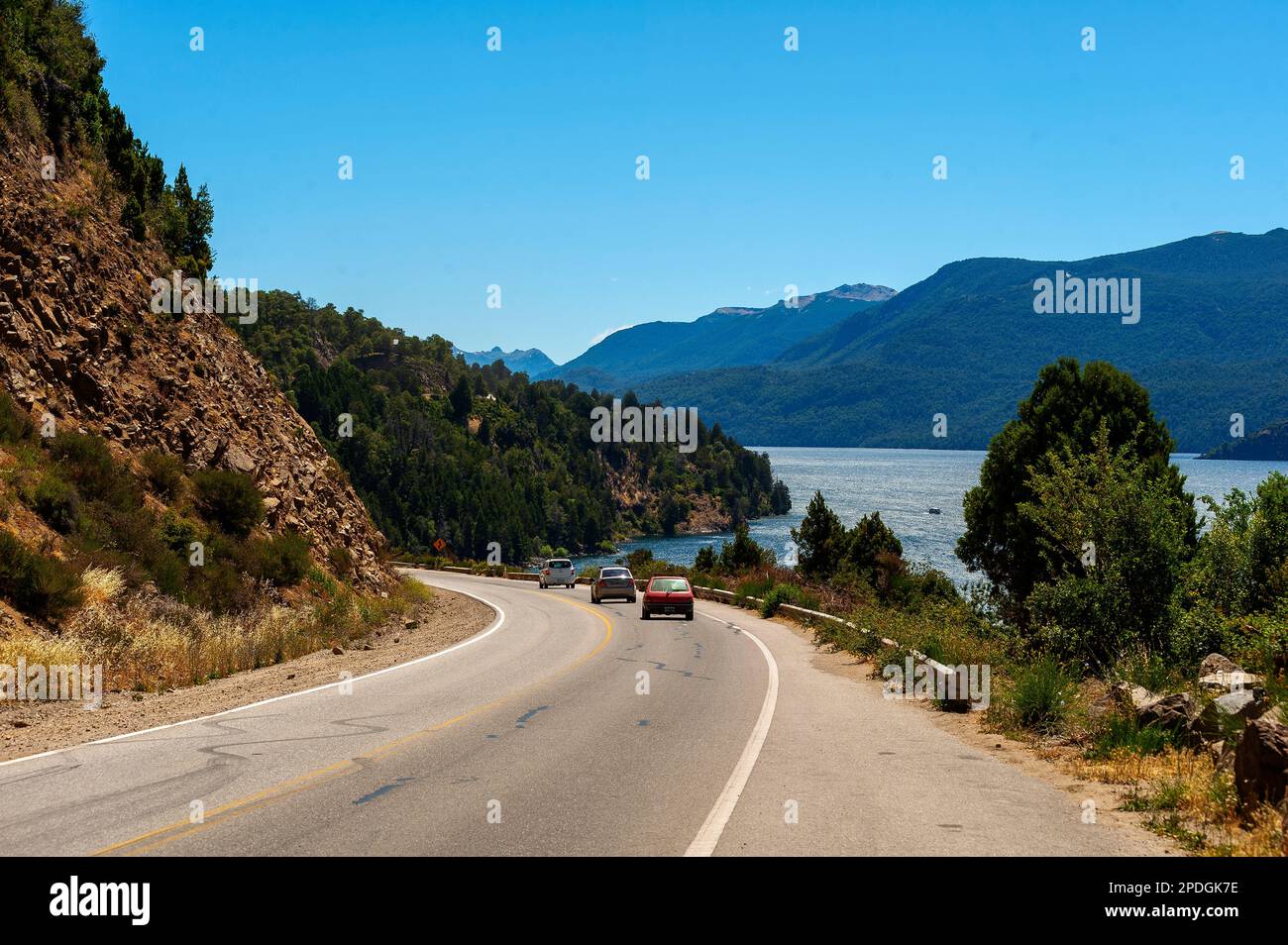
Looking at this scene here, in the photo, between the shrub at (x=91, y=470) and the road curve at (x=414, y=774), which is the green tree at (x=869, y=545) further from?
the road curve at (x=414, y=774)

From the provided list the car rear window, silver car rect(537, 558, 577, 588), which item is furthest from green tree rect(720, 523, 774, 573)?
the car rear window

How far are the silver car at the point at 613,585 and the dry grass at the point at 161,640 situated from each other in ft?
59.5

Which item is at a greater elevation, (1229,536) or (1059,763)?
(1229,536)

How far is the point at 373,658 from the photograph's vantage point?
19906 millimetres

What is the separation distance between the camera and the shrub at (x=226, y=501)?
2592cm

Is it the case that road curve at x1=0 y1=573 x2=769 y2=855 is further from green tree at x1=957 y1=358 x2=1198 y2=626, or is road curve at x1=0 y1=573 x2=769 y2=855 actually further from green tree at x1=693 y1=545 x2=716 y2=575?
green tree at x1=693 y1=545 x2=716 y2=575

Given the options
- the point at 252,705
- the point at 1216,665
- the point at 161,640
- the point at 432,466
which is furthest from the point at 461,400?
the point at 1216,665

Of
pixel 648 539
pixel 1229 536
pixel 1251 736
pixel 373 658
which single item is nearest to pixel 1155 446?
pixel 1229 536

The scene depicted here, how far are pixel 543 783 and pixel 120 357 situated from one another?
22042mm

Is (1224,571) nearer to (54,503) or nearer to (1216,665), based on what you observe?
(1216,665)

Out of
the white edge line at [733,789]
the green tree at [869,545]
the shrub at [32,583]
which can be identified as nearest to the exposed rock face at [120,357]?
the shrub at [32,583]

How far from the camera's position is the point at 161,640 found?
16.6m
